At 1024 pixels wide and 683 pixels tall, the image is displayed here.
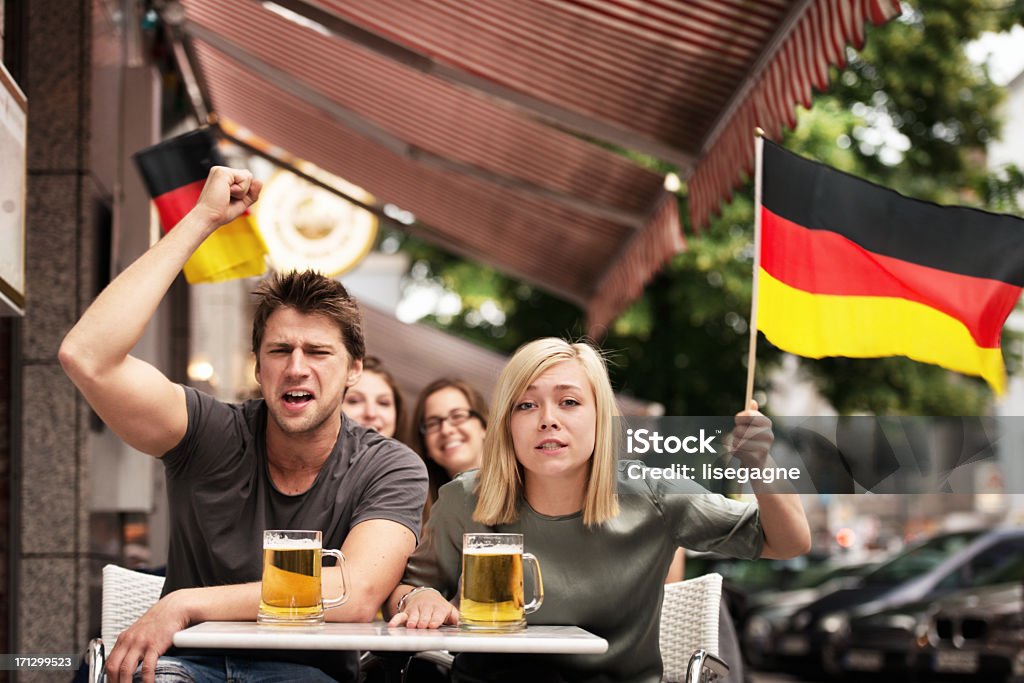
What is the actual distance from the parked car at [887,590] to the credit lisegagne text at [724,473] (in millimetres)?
10206

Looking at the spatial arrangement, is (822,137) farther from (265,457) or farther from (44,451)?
(265,457)

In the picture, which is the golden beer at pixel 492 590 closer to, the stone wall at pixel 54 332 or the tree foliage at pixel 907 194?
the stone wall at pixel 54 332

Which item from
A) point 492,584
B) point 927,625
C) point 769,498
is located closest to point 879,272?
point 769,498

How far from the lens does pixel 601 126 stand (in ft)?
23.2

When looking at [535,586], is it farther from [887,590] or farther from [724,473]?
[887,590]

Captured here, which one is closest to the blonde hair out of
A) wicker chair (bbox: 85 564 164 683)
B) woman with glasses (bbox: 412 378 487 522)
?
wicker chair (bbox: 85 564 164 683)

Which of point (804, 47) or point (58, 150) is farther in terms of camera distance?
point (58, 150)

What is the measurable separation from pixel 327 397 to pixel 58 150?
10.0 feet

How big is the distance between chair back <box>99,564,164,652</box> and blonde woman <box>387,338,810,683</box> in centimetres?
92

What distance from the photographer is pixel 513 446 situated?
3812 mm

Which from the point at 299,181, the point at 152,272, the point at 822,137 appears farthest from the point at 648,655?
the point at 822,137

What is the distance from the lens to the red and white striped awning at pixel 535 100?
5980 millimetres

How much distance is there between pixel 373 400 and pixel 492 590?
291 cm

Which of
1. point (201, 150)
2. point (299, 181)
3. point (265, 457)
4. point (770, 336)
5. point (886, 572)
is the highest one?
point (299, 181)
